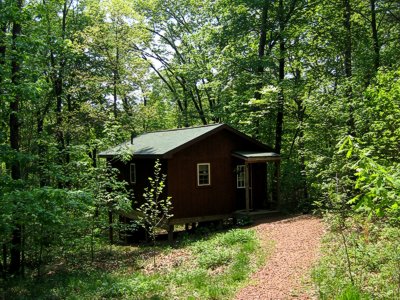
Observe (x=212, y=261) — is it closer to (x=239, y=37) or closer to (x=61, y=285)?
(x=61, y=285)

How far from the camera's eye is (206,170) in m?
18.2

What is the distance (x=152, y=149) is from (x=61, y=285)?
26.6ft

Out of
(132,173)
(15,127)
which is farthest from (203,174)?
(15,127)

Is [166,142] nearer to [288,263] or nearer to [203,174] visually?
[203,174]

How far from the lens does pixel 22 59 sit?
11422 millimetres

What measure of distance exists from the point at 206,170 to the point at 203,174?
256 mm

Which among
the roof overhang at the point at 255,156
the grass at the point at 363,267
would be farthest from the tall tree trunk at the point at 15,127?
the roof overhang at the point at 255,156

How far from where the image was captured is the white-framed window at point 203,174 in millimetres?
17930

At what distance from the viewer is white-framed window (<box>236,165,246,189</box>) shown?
1917cm

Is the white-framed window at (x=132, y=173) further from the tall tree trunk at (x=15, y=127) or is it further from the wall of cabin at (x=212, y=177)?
the tall tree trunk at (x=15, y=127)

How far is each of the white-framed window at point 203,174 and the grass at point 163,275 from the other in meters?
3.59

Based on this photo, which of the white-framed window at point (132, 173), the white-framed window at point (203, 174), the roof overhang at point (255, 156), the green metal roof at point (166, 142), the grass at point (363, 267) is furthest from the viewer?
the white-framed window at point (132, 173)

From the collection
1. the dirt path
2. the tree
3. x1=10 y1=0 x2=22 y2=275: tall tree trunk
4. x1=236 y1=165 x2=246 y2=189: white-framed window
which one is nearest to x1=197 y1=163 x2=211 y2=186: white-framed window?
x1=236 y1=165 x2=246 y2=189: white-framed window

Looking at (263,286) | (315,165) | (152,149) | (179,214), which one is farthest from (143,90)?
(263,286)
